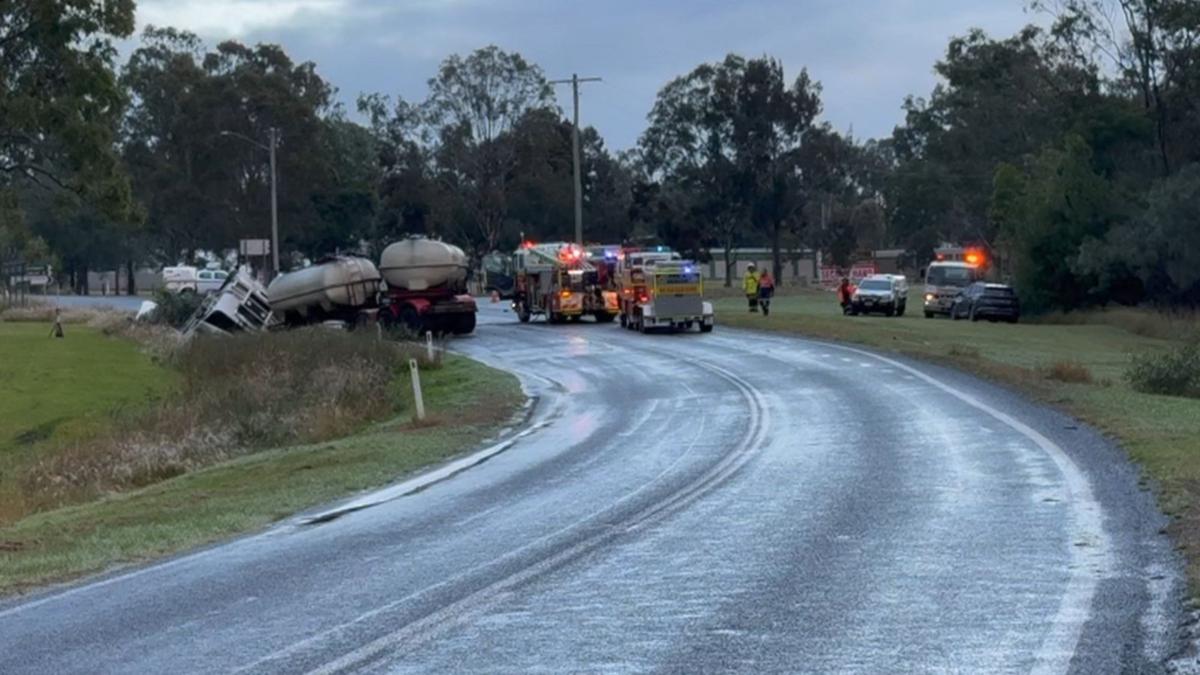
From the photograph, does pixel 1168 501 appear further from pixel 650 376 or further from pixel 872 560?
pixel 650 376

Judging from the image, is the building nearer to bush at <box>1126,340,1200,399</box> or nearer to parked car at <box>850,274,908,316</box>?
parked car at <box>850,274,908,316</box>

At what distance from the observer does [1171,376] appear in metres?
30.9

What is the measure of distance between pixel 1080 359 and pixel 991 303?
69.9 ft

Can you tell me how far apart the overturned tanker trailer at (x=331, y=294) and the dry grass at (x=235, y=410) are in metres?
10.6

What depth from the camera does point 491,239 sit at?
103 meters

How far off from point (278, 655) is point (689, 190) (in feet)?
310

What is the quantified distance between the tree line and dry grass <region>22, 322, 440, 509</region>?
36.6 metres

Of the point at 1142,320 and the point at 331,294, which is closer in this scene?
the point at 331,294

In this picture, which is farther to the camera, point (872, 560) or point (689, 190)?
point (689, 190)

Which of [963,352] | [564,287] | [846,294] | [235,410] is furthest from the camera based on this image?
[846,294]

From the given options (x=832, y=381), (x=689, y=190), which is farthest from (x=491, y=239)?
(x=832, y=381)

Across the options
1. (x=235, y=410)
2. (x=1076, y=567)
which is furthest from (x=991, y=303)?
(x=1076, y=567)

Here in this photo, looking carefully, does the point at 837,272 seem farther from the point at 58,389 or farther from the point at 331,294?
the point at 58,389

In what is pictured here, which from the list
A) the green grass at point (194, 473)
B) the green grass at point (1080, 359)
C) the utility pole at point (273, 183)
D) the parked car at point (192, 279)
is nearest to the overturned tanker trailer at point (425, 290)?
the green grass at point (1080, 359)
